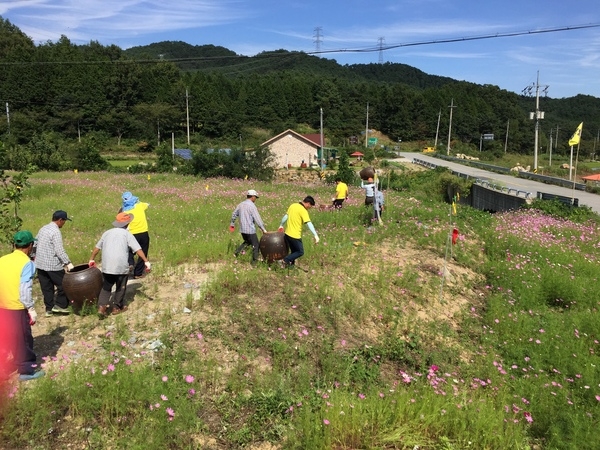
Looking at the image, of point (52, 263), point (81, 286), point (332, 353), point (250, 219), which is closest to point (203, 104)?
point (250, 219)

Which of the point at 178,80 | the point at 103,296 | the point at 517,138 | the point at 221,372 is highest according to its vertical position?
the point at 178,80

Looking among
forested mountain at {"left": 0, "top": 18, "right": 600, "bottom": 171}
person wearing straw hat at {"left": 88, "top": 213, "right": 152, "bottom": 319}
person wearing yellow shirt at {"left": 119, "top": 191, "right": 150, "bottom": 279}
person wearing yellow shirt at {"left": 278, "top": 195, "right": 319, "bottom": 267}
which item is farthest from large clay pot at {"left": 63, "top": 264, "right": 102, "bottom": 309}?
forested mountain at {"left": 0, "top": 18, "right": 600, "bottom": 171}

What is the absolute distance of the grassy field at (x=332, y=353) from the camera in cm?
480

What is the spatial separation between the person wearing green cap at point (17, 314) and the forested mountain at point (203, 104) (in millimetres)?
45737

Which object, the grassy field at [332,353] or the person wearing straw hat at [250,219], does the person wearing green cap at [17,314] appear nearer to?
the grassy field at [332,353]

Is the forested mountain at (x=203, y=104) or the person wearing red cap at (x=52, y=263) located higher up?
the forested mountain at (x=203, y=104)

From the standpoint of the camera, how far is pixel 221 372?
5.89 metres

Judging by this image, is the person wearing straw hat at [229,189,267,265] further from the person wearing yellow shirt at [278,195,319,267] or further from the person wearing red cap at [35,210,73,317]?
the person wearing red cap at [35,210,73,317]

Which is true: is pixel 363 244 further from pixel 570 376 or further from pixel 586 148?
pixel 586 148

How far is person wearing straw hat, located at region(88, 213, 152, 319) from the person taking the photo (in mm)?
7012

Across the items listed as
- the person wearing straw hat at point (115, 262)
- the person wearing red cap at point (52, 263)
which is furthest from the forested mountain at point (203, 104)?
the person wearing straw hat at point (115, 262)

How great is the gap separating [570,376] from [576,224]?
10.8 m

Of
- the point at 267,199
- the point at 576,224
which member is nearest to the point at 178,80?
the point at 267,199

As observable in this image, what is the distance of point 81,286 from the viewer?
7164mm
